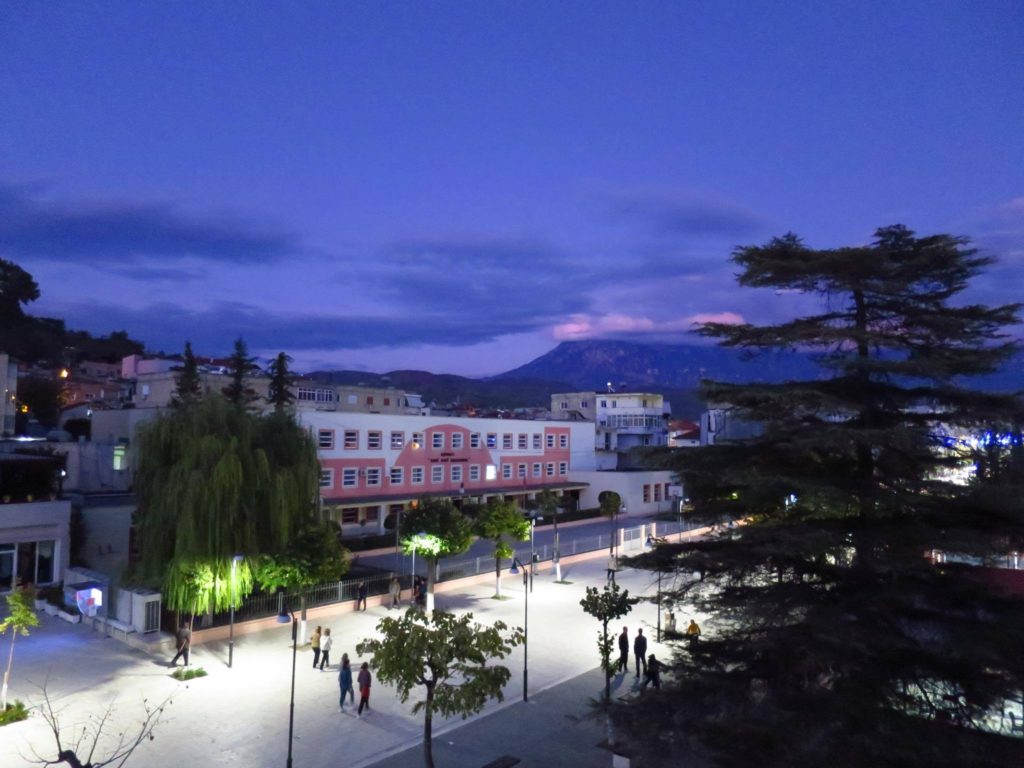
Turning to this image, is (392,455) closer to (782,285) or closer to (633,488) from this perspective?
(633,488)

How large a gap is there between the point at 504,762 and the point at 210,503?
41.2 feet

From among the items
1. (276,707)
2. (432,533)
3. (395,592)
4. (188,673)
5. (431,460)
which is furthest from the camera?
(431,460)

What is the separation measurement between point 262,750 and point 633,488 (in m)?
45.9

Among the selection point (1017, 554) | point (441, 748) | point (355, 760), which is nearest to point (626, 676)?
point (441, 748)

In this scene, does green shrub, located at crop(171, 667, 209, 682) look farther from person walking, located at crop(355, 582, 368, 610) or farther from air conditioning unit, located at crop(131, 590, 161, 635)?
person walking, located at crop(355, 582, 368, 610)

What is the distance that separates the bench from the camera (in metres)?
13.9

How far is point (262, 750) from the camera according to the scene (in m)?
14.6

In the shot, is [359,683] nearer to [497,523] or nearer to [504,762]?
[504,762]

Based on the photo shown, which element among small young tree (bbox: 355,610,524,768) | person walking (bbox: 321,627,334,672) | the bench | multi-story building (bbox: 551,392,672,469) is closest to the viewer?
small young tree (bbox: 355,610,524,768)

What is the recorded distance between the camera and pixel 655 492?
60688mm

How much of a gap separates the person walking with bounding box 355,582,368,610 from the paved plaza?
190 cm

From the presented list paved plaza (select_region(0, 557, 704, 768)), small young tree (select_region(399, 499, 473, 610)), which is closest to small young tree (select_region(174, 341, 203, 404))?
paved plaza (select_region(0, 557, 704, 768))

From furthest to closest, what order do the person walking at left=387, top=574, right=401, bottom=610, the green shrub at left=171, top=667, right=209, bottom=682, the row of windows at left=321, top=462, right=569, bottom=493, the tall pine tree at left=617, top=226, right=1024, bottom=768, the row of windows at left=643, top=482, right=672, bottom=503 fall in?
the row of windows at left=643, top=482, right=672, bottom=503 < the row of windows at left=321, top=462, right=569, bottom=493 < the person walking at left=387, top=574, right=401, bottom=610 < the green shrub at left=171, top=667, right=209, bottom=682 < the tall pine tree at left=617, top=226, right=1024, bottom=768

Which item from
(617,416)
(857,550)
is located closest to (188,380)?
(617,416)
